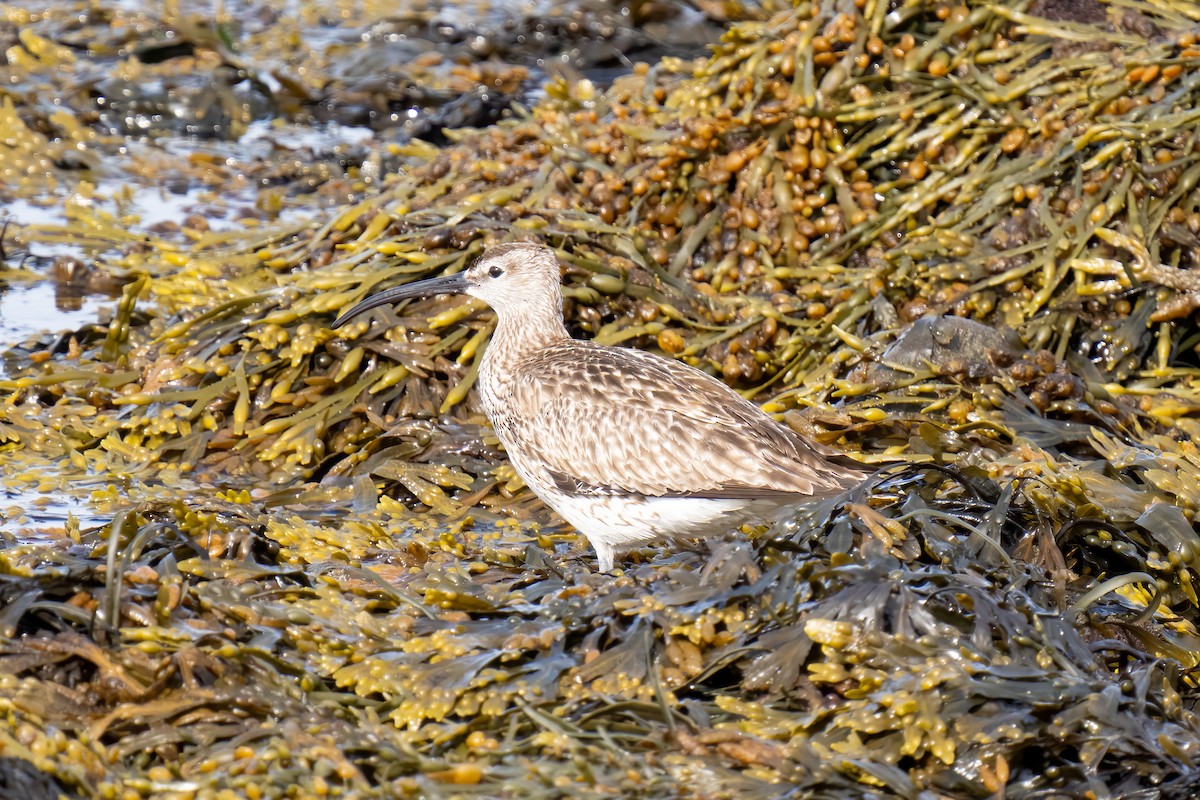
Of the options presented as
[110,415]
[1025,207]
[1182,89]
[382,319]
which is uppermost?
[1182,89]

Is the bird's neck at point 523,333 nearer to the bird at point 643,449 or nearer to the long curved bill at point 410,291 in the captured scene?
the bird at point 643,449

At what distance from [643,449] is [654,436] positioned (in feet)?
0.18

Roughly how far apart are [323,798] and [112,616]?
0.78 m

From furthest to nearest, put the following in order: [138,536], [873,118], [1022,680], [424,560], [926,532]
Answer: [873,118], [424,560], [926,532], [138,536], [1022,680]

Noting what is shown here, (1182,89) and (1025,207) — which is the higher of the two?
(1182,89)

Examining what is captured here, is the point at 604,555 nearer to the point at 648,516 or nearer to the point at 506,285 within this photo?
the point at 648,516

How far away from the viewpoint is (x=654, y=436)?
445 centimetres

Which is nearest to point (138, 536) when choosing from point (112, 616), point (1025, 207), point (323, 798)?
point (112, 616)

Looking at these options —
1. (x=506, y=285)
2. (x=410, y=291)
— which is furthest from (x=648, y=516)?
(x=410, y=291)

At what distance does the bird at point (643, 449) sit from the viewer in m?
4.31

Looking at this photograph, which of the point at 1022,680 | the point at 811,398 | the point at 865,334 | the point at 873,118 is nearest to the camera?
the point at 1022,680

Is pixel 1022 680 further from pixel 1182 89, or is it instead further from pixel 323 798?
pixel 1182 89

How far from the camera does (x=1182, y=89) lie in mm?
5426

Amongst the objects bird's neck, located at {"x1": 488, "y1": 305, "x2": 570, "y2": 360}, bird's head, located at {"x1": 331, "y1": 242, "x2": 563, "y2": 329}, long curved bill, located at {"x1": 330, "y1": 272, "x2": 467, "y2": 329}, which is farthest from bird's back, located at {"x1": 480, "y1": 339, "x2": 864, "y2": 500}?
long curved bill, located at {"x1": 330, "y1": 272, "x2": 467, "y2": 329}
